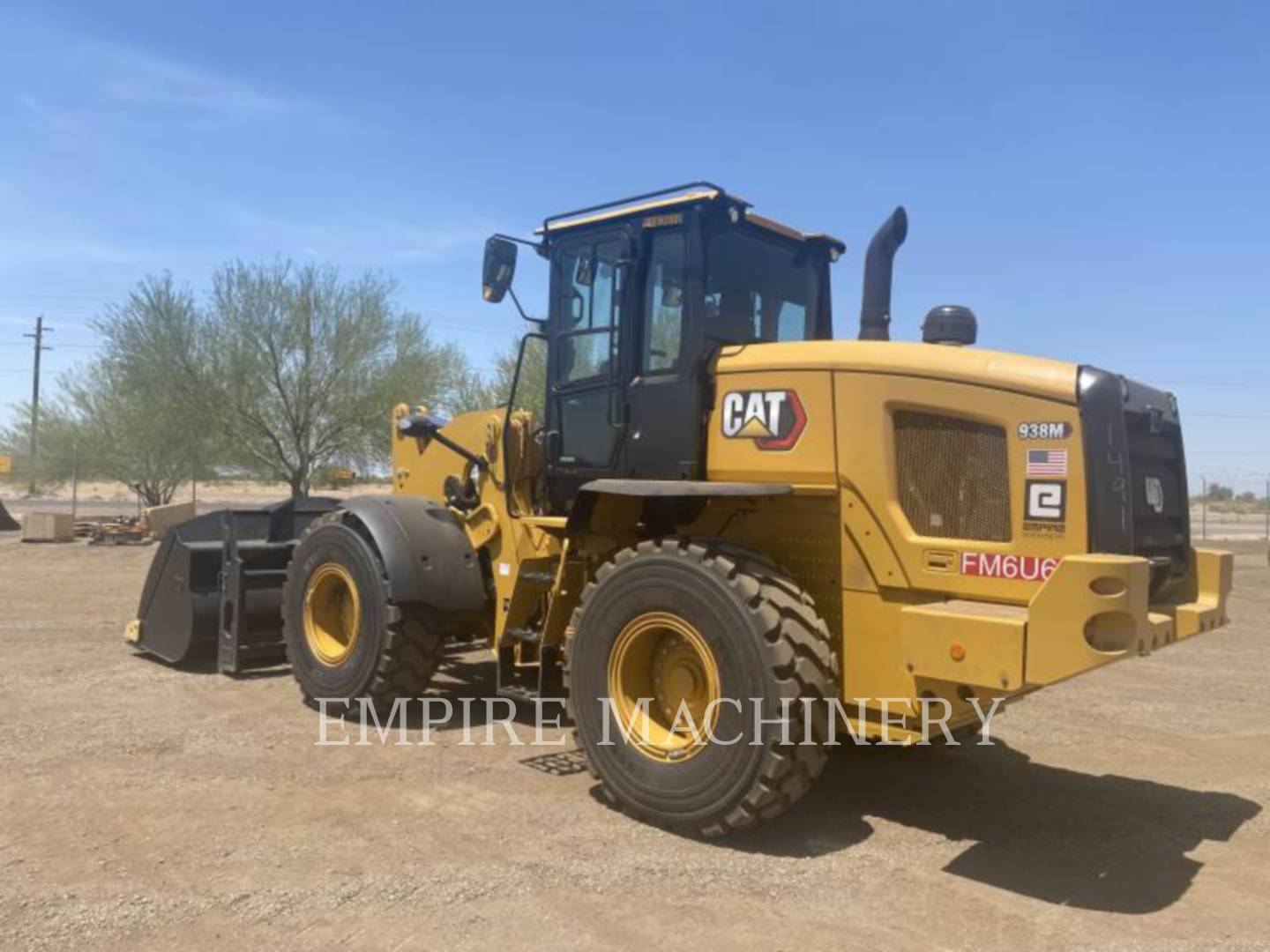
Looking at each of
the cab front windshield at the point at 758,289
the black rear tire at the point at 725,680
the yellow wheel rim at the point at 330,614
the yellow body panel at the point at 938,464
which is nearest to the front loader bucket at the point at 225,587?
the yellow wheel rim at the point at 330,614

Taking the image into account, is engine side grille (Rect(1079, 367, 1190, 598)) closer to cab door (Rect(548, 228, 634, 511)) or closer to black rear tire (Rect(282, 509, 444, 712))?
cab door (Rect(548, 228, 634, 511))

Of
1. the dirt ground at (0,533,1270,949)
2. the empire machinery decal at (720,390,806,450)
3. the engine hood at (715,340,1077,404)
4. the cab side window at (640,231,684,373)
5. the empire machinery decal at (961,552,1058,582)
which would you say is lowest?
the dirt ground at (0,533,1270,949)

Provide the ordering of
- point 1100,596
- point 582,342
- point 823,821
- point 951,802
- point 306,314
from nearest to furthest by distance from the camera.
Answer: point 1100,596
point 823,821
point 951,802
point 582,342
point 306,314

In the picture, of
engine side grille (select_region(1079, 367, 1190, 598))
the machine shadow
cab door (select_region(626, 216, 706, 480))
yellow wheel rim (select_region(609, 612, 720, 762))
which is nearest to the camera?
engine side grille (select_region(1079, 367, 1190, 598))

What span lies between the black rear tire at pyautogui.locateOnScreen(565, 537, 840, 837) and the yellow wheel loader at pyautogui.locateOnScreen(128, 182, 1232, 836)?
0.01 m

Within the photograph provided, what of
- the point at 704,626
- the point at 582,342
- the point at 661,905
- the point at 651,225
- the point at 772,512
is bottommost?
the point at 661,905

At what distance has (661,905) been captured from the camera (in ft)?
13.3

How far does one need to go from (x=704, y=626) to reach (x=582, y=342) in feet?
6.92

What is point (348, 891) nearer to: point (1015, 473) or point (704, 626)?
point (704, 626)

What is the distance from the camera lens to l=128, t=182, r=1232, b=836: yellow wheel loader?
4.36m

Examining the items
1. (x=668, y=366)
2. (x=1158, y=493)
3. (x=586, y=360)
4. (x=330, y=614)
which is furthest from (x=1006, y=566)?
(x=330, y=614)

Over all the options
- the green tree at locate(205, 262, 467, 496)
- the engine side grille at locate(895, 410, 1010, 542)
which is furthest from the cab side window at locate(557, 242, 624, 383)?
the green tree at locate(205, 262, 467, 496)

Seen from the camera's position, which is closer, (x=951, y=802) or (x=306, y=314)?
(x=951, y=802)

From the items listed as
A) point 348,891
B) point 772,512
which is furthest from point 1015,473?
point 348,891
